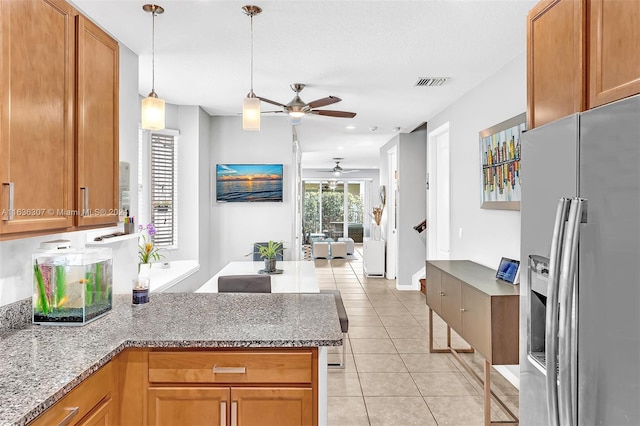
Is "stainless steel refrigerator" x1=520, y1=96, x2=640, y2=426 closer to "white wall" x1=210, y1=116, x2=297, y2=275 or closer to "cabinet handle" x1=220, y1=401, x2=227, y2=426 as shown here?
"cabinet handle" x1=220, y1=401, x2=227, y2=426

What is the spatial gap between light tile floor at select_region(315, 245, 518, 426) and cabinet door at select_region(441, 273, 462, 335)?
1.58 ft

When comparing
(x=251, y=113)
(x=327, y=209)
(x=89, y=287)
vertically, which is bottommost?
(x=89, y=287)

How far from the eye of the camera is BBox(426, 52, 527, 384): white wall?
3.43m

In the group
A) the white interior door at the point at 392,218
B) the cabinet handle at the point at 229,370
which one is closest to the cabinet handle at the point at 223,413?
the cabinet handle at the point at 229,370

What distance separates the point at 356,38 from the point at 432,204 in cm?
349

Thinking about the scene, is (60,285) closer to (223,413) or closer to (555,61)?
(223,413)

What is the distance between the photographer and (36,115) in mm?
1543

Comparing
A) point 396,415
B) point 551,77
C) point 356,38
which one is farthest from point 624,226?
point 356,38

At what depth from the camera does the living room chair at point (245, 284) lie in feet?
9.96

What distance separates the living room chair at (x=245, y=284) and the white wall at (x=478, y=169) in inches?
79.1

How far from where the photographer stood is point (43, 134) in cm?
159

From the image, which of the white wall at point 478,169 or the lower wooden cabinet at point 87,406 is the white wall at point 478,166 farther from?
the lower wooden cabinet at point 87,406

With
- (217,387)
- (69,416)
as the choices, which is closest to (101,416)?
(69,416)

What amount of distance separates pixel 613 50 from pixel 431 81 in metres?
3.03
